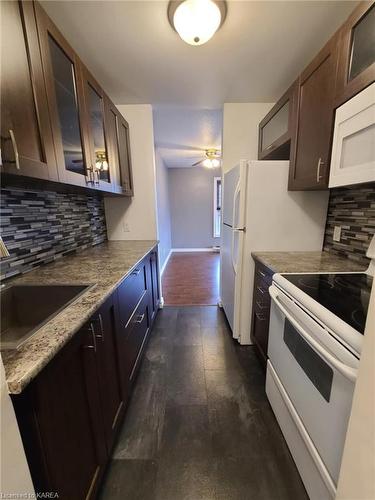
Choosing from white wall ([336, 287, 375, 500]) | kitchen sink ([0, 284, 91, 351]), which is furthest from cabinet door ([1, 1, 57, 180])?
white wall ([336, 287, 375, 500])

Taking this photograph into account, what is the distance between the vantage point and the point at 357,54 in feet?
3.52

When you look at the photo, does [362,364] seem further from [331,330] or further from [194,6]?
[194,6]

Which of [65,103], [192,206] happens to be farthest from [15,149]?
[192,206]

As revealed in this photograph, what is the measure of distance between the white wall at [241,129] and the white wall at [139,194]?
0.87 metres

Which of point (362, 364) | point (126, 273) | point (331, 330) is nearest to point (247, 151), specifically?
point (126, 273)

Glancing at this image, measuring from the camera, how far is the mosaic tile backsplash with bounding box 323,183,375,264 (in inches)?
56.6

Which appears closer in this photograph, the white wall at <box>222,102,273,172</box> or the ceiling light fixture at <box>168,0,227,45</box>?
the ceiling light fixture at <box>168,0,227,45</box>

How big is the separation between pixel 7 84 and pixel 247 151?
7.30 ft

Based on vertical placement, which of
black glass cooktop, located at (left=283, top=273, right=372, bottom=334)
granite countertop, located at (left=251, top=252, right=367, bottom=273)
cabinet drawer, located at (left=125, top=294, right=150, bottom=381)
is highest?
granite countertop, located at (left=251, top=252, right=367, bottom=273)

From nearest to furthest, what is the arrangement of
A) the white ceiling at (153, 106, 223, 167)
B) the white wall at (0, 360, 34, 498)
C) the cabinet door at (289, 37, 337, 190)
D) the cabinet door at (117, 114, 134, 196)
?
the white wall at (0, 360, 34, 498) < the cabinet door at (289, 37, 337, 190) < the cabinet door at (117, 114, 134, 196) < the white ceiling at (153, 106, 223, 167)

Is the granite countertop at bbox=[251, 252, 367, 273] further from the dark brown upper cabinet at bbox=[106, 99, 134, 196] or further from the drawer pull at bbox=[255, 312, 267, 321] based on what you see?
the dark brown upper cabinet at bbox=[106, 99, 134, 196]

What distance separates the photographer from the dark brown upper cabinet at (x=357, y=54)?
3.24 feet

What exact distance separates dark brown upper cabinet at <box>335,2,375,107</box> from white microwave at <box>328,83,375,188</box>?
54 millimetres

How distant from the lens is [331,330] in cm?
80
